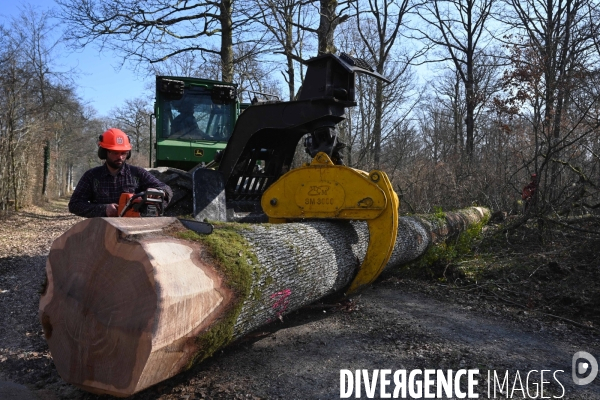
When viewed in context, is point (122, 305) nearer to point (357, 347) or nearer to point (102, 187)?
point (357, 347)

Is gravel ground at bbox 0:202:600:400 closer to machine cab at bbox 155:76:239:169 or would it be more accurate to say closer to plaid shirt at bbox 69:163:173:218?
plaid shirt at bbox 69:163:173:218

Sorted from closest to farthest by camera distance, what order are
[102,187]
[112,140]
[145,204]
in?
[145,204], [112,140], [102,187]

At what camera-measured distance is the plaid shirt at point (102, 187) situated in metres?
4.31

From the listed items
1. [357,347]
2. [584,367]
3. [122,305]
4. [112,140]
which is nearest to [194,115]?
[112,140]

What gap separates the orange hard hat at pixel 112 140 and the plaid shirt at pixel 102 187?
0.22m

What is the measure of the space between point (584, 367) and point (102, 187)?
14.4 ft

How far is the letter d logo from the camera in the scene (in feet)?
10.7

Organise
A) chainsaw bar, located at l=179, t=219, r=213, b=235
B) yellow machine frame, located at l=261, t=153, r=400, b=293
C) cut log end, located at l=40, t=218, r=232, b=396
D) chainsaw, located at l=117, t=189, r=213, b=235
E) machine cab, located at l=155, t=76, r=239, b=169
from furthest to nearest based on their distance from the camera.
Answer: machine cab, located at l=155, t=76, r=239, b=169, yellow machine frame, located at l=261, t=153, r=400, b=293, chainsaw, located at l=117, t=189, r=213, b=235, chainsaw bar, located at l=179, t=219, r=213, b=235, cut log end, located at l=40, t=218, r=232, b=396

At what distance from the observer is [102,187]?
177 inches

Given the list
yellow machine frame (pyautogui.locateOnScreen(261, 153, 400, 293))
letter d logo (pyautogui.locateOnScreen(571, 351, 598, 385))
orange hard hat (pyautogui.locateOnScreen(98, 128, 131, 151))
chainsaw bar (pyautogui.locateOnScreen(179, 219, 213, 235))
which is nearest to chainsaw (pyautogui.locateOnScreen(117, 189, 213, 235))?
chainsaw bar (pyautogui.locateOnScreen(179, 219, 213, 235))

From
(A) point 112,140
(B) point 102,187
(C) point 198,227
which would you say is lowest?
(C) point 198,227

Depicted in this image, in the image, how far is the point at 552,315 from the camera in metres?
4.70

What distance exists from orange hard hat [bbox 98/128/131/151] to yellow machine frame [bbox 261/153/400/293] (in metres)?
1.59

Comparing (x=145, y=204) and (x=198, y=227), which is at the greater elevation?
(x=145, y=204)
